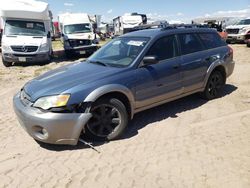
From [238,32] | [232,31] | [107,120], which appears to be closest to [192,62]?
[107,120]

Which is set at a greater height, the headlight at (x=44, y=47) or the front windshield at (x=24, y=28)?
the front windshield at (x=24, y=28)

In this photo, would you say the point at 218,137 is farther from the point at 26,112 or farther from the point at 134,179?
the point at 26,112

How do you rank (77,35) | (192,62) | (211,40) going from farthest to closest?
(77,35) → (211,40) → (192,62)

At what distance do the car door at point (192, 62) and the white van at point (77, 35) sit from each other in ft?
34.3

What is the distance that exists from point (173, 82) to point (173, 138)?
1142 millimetres

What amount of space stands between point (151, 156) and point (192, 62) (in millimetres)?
2341

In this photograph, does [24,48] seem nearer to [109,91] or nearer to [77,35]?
[77,35]

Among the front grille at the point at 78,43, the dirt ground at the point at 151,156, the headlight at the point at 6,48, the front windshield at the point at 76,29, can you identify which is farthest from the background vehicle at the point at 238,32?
the dirt ground at the point at 151,156

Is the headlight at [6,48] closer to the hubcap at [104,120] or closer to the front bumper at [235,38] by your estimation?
the hubcap at [104,120]

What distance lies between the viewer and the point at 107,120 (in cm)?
410

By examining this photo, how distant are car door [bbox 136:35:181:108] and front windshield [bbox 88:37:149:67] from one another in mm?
229

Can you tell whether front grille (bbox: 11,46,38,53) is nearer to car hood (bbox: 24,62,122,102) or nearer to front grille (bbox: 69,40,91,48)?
front grille (bbox: 69,40,91,48)

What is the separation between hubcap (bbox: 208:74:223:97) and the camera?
19.5 ft

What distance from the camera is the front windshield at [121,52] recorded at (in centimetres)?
456
